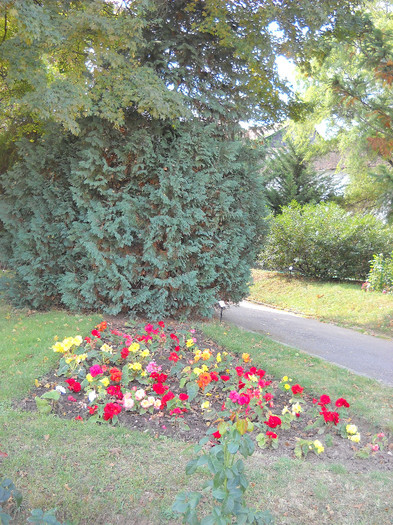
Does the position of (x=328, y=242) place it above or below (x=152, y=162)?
below

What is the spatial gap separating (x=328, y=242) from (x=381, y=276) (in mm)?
2076

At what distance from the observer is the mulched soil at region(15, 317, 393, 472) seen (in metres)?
3.33

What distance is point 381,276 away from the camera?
442 inches

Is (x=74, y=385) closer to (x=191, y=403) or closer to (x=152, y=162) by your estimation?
(x=191, y=403)

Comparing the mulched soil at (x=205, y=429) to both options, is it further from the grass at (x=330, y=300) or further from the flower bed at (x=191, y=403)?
the grass at (x=330, y=300)

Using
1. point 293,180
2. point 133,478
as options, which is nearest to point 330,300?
point 133,478

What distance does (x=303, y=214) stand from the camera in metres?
14.0

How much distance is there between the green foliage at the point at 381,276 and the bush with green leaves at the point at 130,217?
5.41m

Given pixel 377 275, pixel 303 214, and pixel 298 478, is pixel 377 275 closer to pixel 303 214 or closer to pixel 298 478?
pixel 303 214

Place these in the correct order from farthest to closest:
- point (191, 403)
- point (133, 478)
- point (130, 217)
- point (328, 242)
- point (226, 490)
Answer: point (328, 242) → point (130, 217) → point (191, 403) → point (133, 478) → point (226, 490)

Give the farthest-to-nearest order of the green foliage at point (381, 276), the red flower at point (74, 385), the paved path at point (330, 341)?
the green foliage at point (381, 276) < the paved path at point (330, 341) < the red flower at point (74, 385)

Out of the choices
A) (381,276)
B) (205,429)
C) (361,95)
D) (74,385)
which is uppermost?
(361,95)

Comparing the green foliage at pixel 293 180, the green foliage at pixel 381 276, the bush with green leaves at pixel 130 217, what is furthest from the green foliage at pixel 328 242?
the bush with green leaves at pixel 130 217

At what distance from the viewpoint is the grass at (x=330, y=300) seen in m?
9.24
